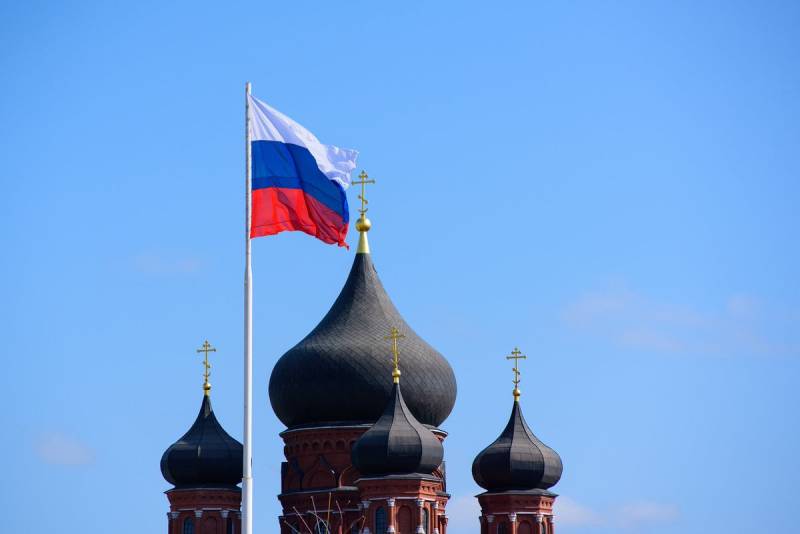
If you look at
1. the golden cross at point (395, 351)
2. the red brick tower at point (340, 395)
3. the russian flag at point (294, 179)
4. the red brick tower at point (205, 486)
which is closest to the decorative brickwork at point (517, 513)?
the red brick tower at point (340, 395)

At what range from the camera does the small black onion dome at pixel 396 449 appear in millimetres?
63594

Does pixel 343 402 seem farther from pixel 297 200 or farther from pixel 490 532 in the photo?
pixel 297 200

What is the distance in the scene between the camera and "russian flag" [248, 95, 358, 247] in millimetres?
38688

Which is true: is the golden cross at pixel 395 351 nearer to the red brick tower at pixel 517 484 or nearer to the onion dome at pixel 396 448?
the onion dome at pixel 396 448

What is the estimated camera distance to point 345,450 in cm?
6794

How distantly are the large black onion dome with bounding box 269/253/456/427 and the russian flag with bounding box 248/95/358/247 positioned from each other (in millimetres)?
29224

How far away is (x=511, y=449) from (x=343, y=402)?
594 centimetres

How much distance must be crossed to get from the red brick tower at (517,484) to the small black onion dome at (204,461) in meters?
8.33

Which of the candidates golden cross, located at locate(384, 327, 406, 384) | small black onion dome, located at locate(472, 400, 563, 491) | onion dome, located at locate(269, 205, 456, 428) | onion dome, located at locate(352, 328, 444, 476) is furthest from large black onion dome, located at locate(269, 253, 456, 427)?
onion dome, located at locate(352, 328, 444, 476)

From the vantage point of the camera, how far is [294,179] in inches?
1537

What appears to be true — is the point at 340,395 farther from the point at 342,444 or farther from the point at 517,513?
the point at 517,513

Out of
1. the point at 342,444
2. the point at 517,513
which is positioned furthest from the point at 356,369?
the point at 517,513

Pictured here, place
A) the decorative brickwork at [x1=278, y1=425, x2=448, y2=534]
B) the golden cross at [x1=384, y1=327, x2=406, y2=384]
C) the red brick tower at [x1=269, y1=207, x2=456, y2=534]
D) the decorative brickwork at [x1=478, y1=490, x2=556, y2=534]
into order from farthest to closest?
the decorative brickwork at [x1=478, y1=490, x2=556, y2=534] → the red brick tower at [x1=269, y1=207, x2=456, y2=534] → the decorative brickwork at [x1=278, y1=425, x2=448, y2=534] → the golden cross at [x1=384, y1=327, x2=406, y2=384]

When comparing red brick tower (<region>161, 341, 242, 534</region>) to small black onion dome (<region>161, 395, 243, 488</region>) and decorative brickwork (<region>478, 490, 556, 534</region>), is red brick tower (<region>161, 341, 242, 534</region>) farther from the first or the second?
decorative brickwork (<region>478, 490, 556, 534</region>)
